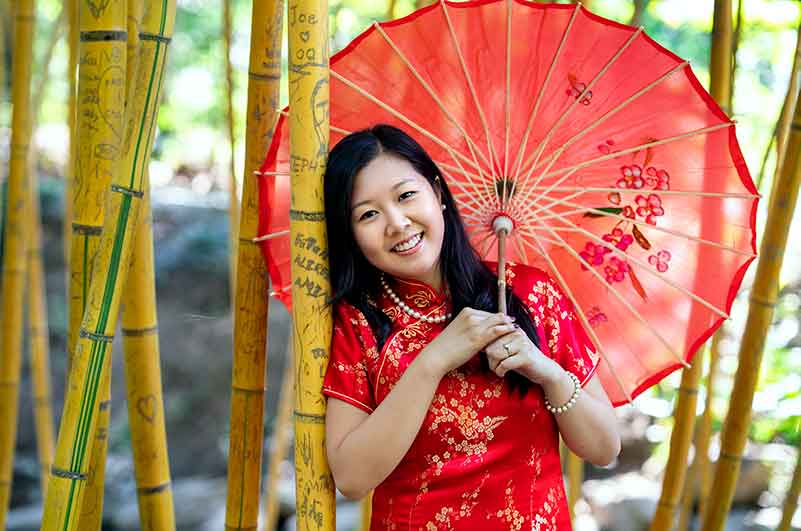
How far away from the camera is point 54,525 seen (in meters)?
1.09

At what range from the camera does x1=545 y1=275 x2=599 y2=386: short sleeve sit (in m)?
1.19

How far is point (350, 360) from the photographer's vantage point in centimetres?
108

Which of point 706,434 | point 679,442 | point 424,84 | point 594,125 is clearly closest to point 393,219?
point 424,84

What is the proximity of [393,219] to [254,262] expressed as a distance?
0.79 ft

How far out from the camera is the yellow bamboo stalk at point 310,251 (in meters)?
0.98

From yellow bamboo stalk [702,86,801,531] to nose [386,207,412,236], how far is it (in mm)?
642

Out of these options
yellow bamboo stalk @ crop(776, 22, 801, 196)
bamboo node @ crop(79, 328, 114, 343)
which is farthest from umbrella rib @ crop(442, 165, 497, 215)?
yellow bamboo stalk @ crop(776, 22, 801, 196)

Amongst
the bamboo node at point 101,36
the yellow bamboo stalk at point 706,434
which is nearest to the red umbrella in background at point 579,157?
the bamboo node at point 101,36

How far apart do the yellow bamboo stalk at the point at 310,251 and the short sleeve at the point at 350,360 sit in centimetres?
3

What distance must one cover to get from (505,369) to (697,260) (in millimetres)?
420

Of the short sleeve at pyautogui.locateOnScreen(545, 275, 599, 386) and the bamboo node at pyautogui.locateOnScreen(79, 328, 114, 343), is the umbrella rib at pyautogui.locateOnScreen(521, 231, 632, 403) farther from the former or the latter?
the bamboo node at pyautogui.locateOnScreen(79, 328, 114, 343)

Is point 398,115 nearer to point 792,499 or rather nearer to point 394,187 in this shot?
point 394,187

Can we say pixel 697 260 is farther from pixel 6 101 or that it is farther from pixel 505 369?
pixel 6 101

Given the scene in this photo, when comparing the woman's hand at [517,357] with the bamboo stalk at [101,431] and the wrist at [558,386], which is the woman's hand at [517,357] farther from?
the bamboo stalk at [101,431]
